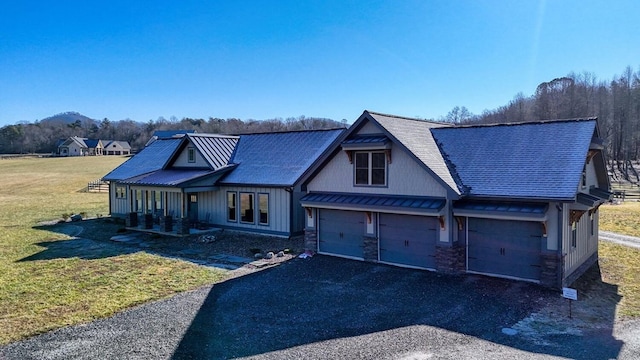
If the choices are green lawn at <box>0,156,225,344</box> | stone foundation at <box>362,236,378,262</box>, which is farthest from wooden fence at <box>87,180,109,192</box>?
stone foundation at <box>362,236,378,262</box>

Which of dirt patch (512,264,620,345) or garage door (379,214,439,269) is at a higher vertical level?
garage door (379,214,439,269)

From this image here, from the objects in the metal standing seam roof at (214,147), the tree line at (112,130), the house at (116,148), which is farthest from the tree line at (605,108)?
the house at (116,148)

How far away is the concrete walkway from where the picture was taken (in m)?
19.8

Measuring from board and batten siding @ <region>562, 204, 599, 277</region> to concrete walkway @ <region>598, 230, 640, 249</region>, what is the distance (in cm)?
426

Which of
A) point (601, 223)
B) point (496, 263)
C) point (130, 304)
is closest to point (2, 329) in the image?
point (130, 304)

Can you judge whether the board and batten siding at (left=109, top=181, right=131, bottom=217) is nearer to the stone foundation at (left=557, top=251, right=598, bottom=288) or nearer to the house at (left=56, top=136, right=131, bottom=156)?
the stone foundation at (left=557, top=251, right=598, bottom=288)

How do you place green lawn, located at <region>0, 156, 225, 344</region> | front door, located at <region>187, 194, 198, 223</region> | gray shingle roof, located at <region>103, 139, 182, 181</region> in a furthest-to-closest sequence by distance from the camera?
1. gray shingle roof, located at <region>103, 139, 182, 181</region>
2. front door, located at <region>187, 194, 198, 223</region>
3. green lawn, located at <region>0, 156, 225, 344</region>

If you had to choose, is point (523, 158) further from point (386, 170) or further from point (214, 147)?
point (214, 147)

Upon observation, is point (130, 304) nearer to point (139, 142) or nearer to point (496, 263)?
point (496, 263)

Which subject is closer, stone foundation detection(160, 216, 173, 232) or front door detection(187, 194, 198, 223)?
stone foundation detection(160, 216, 173, 232)

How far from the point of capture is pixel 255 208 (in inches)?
881

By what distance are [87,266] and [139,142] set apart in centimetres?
11767

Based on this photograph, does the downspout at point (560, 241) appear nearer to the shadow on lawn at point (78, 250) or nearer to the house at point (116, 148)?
the shadow on lawn at point (78, 250)

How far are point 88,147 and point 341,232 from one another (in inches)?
4377
